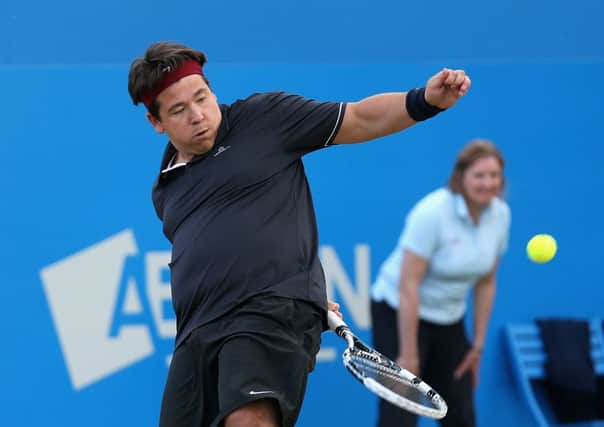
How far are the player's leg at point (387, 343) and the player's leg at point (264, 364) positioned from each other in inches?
57.3

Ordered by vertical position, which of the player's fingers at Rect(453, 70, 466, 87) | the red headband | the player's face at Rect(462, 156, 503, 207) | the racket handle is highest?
the red headband

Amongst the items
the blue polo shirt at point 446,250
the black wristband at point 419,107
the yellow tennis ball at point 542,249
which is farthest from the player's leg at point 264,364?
the yellow tennis ball at point 542,249

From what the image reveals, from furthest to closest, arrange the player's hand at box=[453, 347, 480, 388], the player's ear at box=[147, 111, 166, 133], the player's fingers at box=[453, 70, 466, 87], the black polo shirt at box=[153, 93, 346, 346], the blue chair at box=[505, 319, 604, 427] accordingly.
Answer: the blue chair at box=[505, 319, 604, 427], the player's hand at box=[453, 347, 480, 388], the player's ear at box=[147, 111, 166, 133], the black polo shirt at box=[153, 93, 346, 346], the player's fingers at box=[453, 70, 466, 87]

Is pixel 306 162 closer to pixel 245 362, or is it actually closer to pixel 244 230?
pixel 244 230

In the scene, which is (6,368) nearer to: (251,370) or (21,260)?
(21,260)

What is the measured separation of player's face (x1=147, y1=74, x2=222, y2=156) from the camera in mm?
3385

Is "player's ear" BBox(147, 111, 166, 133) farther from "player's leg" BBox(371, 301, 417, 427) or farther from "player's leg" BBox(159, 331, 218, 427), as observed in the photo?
"player's leg" BBox(371, 301, 417, 427)

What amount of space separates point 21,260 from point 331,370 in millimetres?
1391

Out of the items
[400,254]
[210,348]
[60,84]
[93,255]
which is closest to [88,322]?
[93,255]

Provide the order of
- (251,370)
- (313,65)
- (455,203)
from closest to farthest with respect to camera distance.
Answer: (251,370)
(455,203)
(313,65)

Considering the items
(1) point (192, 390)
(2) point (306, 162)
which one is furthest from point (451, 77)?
(2) point (306, 162)

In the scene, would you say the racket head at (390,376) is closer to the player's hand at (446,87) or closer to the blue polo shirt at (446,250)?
the player's hand at (446,87)

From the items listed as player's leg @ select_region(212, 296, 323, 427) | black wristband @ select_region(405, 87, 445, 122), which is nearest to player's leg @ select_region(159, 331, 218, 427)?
player's leg @ select_region(212, 296, 323, 427)

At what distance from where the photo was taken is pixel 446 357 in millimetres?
4797
